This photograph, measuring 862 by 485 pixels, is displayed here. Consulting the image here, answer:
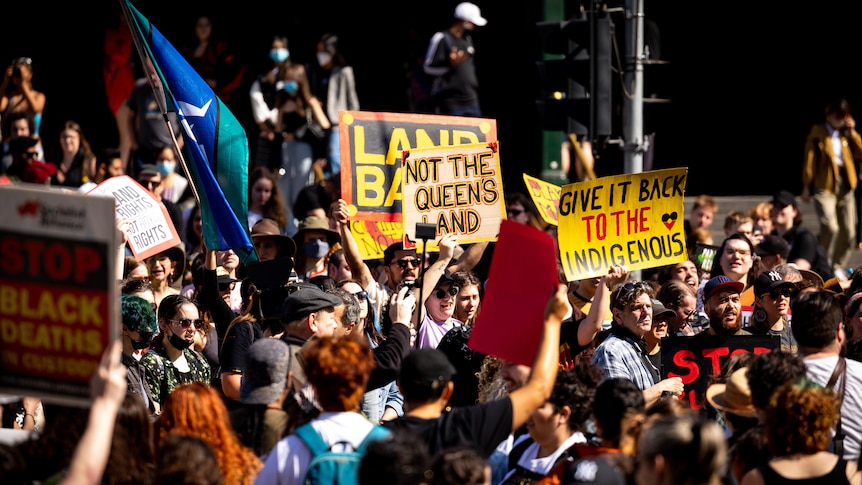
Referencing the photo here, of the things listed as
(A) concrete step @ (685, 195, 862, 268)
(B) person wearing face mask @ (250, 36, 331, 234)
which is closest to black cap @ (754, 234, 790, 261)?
(A) concrete step @ (685, 195, 862, 268)

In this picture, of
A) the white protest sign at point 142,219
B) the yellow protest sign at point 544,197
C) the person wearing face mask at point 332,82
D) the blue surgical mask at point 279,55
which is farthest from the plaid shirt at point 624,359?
the blue surgical mask at point 279,55

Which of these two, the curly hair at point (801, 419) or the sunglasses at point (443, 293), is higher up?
the sunglasses at point (443, 293)

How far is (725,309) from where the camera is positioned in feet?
26.2

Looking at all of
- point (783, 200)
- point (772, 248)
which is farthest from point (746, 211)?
point (772, 248)

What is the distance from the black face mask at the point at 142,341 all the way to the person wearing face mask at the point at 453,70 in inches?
324

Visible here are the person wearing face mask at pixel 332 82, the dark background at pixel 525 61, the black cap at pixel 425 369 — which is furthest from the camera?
the dark background at pixel 525 61

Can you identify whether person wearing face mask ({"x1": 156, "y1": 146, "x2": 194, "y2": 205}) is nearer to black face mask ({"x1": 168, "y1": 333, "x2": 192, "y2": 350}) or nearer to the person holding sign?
black face mask ({"x1": 168, "y1": 333, "x2": 192, "y2": 350})

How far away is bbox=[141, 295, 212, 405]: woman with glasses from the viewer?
7520mm

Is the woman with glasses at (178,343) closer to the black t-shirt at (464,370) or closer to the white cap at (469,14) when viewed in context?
the black t-shirt at (464,370)

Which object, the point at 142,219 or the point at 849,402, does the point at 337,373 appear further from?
the point at 142,219

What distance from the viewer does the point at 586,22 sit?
1088cm

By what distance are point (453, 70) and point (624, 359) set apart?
8.58m

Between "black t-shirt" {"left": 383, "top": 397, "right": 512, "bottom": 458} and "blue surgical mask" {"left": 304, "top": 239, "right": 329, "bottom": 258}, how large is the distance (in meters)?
5.01

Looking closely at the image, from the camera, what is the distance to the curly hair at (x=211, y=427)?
5.05 meters
